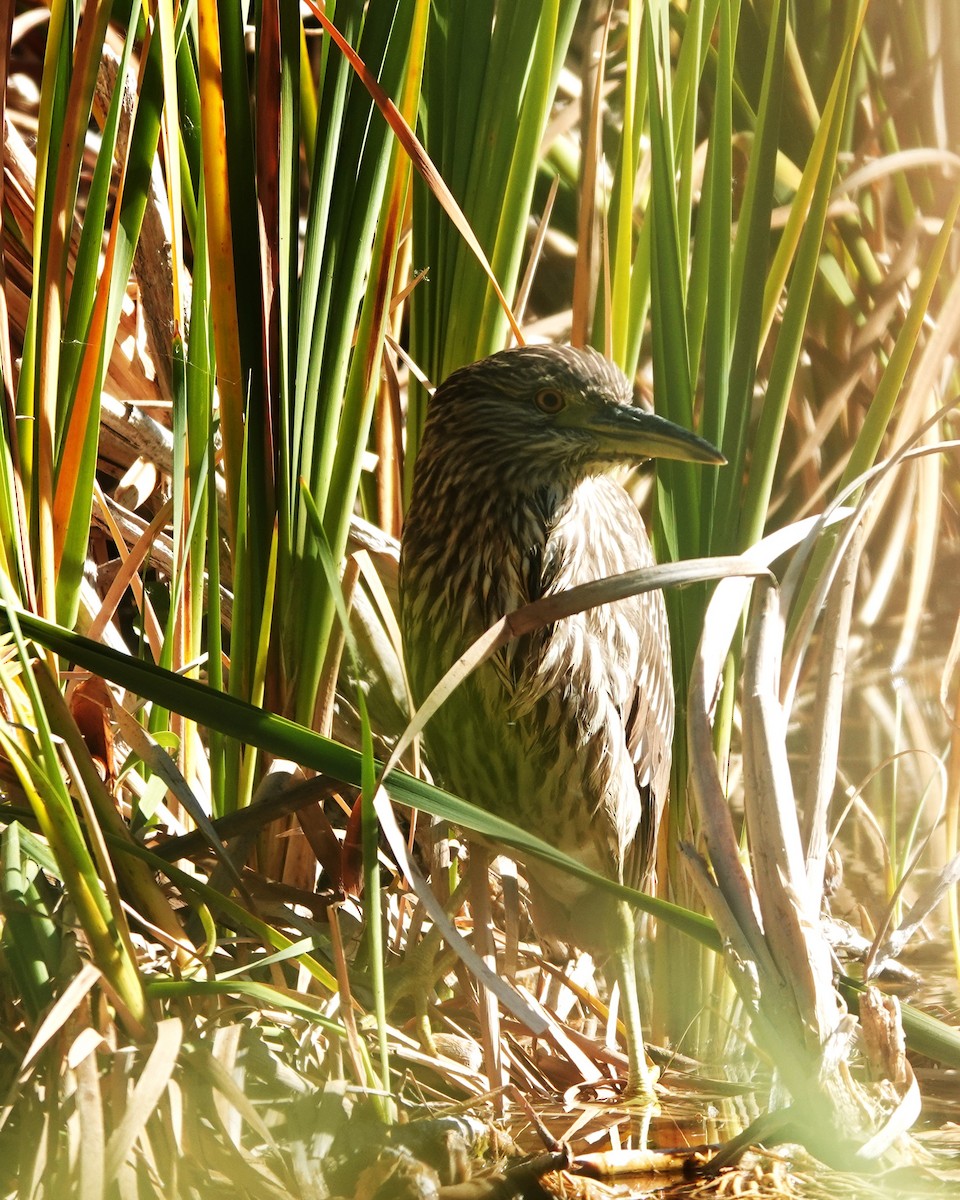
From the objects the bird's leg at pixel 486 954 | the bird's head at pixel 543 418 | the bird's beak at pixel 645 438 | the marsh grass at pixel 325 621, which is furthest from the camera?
the bird's head at pixel 543 418

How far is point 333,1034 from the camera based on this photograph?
1.70 meters

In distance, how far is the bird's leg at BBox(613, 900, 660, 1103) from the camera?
1988 mm

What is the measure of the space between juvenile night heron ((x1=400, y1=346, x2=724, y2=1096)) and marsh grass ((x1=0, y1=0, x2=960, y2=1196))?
0.34ft

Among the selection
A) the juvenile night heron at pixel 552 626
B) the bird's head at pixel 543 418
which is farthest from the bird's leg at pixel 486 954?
the bird's head at pixel 543 418

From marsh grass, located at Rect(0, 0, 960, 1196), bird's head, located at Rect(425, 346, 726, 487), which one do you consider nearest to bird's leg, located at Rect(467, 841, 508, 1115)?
marsh grass, located at Rect(0, 0, 960, 1196)

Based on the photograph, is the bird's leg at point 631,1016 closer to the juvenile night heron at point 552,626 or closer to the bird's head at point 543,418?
the juvenile night heron at point 552,626

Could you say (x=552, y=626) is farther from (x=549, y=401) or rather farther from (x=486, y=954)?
(x=486, y=954)

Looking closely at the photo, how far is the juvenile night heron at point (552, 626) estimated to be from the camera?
7.04 feet

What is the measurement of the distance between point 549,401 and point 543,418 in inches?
1.2

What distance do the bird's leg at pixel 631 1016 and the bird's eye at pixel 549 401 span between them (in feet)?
2.75

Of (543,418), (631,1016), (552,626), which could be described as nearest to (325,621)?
(552,626)

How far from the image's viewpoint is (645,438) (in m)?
2.02

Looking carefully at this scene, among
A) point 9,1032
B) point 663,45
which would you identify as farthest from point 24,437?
point 663,45

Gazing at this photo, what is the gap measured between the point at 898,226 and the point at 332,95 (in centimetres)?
202
